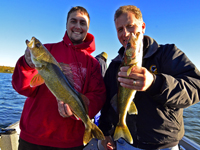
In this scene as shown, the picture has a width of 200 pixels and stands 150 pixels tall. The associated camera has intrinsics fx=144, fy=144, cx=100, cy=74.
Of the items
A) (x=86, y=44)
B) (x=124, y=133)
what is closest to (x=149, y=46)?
(x=86, y=44)

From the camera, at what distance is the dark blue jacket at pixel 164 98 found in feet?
6.76

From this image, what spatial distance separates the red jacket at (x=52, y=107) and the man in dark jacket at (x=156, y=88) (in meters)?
0.46

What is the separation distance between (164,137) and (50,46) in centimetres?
312

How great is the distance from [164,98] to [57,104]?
210 centimetres

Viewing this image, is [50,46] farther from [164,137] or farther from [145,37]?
[164,137]

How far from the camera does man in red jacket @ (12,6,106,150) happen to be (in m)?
2.92

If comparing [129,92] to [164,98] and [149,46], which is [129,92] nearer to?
[164,98]

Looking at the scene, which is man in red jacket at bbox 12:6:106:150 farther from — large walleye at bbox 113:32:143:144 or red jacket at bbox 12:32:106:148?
large walleye at bbox 113:32:143:144

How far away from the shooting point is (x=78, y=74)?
130 inches

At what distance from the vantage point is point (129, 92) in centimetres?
A: 234

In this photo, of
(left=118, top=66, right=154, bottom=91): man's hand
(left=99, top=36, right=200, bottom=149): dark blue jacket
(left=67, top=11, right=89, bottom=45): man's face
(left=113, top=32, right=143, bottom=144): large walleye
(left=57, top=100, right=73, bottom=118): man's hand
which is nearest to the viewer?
(left=118, top=66, right=154, bottom=91): man's hand

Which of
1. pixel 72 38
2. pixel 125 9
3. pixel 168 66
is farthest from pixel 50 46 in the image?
pixel 168 66

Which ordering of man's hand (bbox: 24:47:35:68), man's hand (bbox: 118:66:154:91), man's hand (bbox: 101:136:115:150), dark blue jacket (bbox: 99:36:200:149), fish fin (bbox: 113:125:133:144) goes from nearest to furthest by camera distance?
1. man's hand (bbox: 118:66:154:91)
2. dark blue jacket (bbox: 99:36:200:149)
3. fish fin (bbox: 113:125:133:144)
4. man's hand (bbox: 24:47:35:68)
5. man's hand (bbox: 101:136:115:150)

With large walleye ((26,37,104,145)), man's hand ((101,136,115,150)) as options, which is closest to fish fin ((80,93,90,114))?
large walleye ((26,37,104,145))
